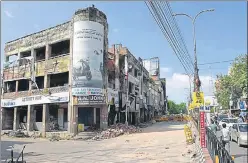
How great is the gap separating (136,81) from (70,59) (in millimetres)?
15459

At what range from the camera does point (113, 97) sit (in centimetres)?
3253

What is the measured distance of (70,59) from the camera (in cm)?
3020

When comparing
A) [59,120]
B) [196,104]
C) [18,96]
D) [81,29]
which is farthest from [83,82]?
[196,104]

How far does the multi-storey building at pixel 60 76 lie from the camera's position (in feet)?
94.5

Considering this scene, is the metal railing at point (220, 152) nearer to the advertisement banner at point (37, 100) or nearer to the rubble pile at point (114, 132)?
the rubble pile at point (114, 132)

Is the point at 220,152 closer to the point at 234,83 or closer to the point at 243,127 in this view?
the point at 243,127

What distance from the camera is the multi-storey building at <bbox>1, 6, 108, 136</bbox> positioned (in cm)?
2881

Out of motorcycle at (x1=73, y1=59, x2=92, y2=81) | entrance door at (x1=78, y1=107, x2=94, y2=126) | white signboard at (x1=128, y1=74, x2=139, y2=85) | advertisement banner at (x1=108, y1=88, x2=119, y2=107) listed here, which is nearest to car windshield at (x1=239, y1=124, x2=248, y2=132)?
motorcycle at (x1=73, y1=59, x2=92, y2=81)

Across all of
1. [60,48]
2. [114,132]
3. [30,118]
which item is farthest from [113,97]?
[30,118]

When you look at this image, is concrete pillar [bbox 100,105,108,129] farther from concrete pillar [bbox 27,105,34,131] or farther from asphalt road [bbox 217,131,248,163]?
asphalt road [bbox 217,131,248,163]

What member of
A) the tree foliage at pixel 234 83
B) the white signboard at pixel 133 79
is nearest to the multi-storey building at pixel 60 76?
the white signboard at pixel 133 79

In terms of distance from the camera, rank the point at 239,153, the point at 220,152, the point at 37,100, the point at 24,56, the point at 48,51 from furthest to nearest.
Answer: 1. the point at 24,56
2. the point at 48,51
3. the point at 37,100
4. the point at 239,153
5. the point at 220,152

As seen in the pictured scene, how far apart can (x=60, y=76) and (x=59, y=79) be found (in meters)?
0.44

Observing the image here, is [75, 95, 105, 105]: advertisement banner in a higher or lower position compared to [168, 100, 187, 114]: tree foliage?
higher
